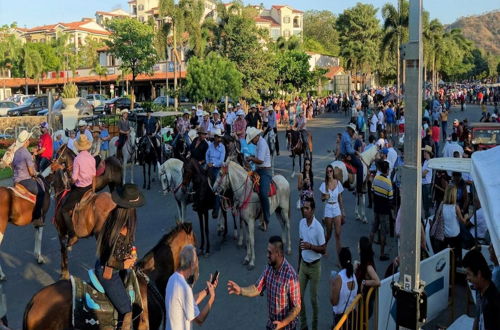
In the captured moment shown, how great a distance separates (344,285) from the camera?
5.73m

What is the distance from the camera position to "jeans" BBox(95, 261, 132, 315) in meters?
5.04

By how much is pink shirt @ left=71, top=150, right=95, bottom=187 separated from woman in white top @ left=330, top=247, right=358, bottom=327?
222 inches

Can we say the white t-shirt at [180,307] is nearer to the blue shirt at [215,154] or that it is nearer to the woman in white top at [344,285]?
the woman in white top at [344,285]

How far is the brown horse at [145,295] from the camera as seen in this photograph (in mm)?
5074

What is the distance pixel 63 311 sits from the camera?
16.8ft

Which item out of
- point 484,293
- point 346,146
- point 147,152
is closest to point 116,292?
point 484,293

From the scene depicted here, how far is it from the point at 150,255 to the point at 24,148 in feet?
18.1

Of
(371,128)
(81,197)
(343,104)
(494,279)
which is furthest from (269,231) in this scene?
(343,104)

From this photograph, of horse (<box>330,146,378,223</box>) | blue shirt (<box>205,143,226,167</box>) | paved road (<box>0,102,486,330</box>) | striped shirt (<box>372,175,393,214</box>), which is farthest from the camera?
horse (<box>330,146,378,223</box>)

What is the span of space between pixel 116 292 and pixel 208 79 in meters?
30.5

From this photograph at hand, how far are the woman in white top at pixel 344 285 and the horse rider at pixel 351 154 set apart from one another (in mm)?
6857

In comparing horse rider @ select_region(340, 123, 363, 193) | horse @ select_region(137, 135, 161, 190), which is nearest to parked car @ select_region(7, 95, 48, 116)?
horse @ select_region(137, 135, 161, 190)

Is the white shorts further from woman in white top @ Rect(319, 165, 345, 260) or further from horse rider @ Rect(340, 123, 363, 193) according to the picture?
horse rider @ Rect(340, 123, 363, 193)

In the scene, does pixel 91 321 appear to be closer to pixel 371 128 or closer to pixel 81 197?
pixel 81 197
